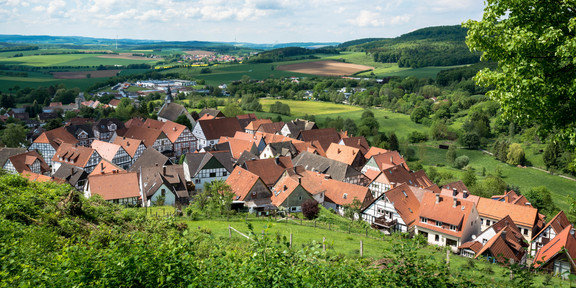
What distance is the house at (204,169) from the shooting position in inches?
1838

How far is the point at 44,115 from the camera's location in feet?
322

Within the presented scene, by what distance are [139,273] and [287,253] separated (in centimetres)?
300

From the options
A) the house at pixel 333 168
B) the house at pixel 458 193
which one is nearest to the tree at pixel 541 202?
the house at pixel 458 193

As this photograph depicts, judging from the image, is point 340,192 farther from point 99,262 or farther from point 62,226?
point 99,262

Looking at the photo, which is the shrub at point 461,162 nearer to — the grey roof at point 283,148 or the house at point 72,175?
the grey roof at point 283,148

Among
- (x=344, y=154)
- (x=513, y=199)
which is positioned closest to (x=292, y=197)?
(x=344, y=154)

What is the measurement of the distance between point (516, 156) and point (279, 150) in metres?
42.6

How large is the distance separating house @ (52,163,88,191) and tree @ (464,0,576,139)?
4654 centimetres

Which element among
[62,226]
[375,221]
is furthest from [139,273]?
[375,221]

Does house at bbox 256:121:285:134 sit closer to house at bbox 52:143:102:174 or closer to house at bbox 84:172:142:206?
house at bbox 52:143:102:174

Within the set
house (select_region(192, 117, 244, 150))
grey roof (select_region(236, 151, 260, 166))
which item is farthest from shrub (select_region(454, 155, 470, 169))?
house (select_region(192, 117, 244, 150))

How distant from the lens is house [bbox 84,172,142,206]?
37.3 meters

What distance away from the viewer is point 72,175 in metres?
47.5

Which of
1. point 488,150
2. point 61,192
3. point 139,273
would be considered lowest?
point 488,150
